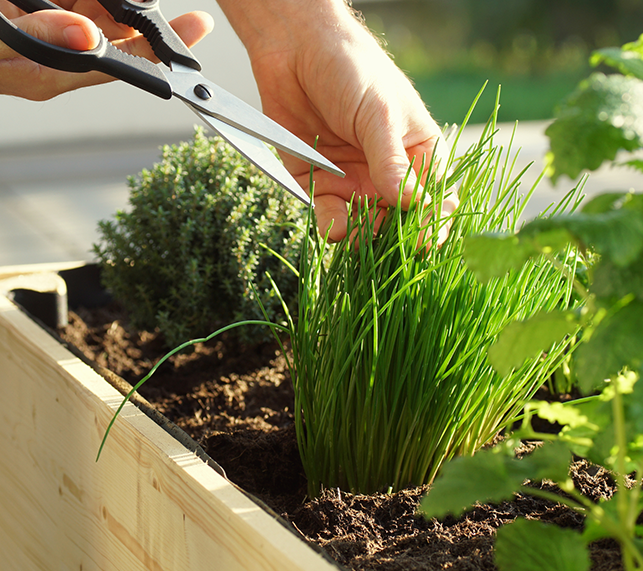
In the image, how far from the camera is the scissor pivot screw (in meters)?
0.78

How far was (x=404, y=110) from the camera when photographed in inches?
33.2

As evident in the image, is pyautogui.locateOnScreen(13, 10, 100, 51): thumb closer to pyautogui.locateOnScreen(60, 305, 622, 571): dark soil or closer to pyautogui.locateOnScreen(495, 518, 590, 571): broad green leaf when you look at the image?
pyautogui.locateOnScreen(60, 305, 622, 571): dark soil

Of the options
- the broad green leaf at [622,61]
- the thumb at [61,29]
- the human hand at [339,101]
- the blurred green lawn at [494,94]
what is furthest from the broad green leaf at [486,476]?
the blurred green lawn at [494,94]

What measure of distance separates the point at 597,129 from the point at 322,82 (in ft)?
2.09

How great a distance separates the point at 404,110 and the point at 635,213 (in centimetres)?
57

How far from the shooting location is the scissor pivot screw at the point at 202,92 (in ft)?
2.57

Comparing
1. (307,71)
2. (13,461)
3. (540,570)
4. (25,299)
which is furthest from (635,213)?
(25,299)

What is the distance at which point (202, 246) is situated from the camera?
1.11m

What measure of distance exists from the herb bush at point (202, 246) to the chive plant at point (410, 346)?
1.19 feet

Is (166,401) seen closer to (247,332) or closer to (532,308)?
(247,332)

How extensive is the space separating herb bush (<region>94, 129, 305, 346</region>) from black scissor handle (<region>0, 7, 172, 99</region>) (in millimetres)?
351

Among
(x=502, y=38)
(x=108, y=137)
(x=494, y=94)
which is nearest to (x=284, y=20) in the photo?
(x=108, y=137)

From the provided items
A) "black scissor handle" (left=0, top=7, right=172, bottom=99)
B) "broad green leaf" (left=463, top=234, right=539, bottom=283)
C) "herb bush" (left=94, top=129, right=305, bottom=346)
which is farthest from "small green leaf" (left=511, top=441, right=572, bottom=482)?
"herb bush" (left=94, top=129, right=305, bottom=346)

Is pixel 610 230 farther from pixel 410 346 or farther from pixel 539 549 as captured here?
pixel 410 346
